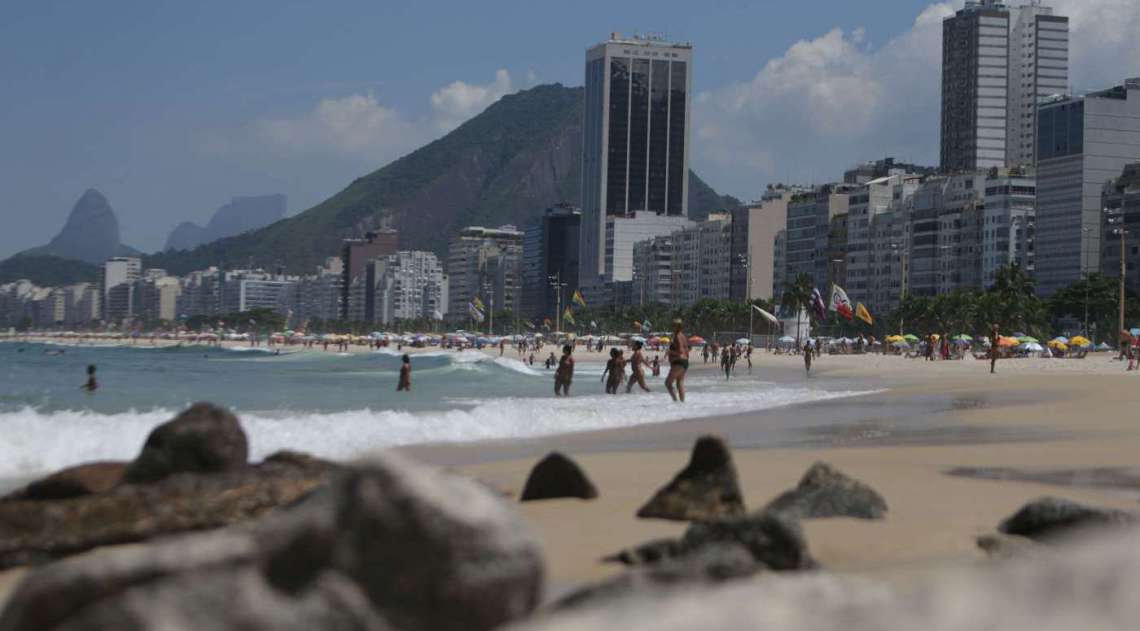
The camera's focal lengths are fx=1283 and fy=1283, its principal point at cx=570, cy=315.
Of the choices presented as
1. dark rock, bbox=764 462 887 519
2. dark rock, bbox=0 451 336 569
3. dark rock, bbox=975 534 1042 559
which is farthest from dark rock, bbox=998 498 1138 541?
dark rock, bbox=0 451 336 569

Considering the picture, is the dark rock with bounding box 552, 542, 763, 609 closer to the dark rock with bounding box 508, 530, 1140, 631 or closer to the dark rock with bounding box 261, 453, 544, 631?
the dark rock with bounding box 261, 453, 544, 631

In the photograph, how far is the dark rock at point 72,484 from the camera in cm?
654

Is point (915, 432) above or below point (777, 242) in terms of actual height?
below

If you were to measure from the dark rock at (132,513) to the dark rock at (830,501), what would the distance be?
261 centimetres

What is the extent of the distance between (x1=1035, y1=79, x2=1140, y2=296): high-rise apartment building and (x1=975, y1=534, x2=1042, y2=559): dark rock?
436 ft

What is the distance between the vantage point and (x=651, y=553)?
5738 millimetres

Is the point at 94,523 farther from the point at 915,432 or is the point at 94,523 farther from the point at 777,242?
the point at 777,242

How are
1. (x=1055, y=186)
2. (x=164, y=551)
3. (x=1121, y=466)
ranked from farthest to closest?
(x=1055, y=186) < (x=1121, y=466) < (x=164, y=551)

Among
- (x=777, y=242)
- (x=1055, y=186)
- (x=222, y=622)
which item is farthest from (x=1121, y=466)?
(x=777, y=242)

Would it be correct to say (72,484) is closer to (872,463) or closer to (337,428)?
(872,463)

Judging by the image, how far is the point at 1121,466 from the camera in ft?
36.9

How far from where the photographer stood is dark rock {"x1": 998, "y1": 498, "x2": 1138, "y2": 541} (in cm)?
608

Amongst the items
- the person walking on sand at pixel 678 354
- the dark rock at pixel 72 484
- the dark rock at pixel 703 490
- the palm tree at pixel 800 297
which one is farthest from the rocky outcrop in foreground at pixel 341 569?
the palm tree at pixel 800 297

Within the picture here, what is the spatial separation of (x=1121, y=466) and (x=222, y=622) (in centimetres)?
1009
